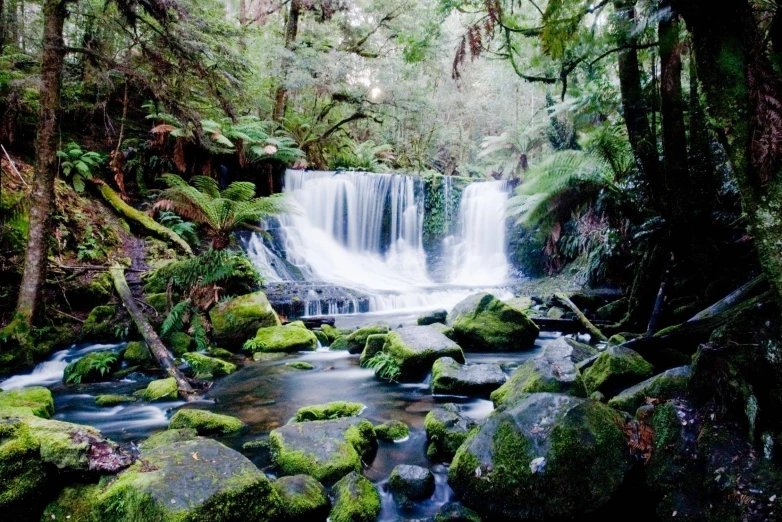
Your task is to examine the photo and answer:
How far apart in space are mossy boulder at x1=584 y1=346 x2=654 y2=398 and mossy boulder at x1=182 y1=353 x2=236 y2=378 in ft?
14.0

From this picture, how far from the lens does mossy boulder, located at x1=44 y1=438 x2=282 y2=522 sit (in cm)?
221

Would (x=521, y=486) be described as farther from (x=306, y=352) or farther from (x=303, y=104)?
(x=303, y=104)

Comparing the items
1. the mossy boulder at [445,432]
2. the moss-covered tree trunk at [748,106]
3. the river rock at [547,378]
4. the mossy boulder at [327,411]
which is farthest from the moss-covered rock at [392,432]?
the moss-covered tree trunk at [748,106]

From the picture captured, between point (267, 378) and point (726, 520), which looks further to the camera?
point (267, 378)

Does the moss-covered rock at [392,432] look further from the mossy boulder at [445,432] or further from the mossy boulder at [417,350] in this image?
the mossy boulder at [417,350]

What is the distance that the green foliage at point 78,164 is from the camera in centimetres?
920

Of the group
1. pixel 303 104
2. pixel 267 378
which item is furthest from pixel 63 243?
pixel 303 104

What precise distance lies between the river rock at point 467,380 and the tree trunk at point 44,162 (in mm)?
5147

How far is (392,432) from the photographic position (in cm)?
396

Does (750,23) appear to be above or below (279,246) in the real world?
above

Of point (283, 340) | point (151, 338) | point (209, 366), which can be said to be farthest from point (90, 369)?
point (283, 340)

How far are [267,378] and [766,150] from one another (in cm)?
530

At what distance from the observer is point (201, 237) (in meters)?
11.3

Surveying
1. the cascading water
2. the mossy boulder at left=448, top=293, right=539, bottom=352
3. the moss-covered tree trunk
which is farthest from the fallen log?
the cascading water
